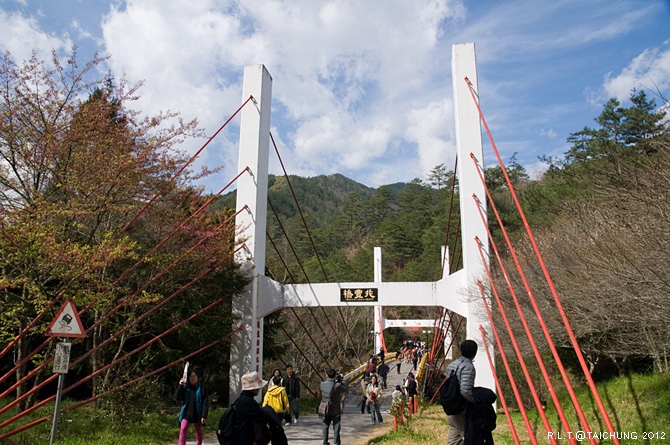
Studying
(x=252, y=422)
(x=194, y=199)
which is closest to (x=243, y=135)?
(x=194, y=199)

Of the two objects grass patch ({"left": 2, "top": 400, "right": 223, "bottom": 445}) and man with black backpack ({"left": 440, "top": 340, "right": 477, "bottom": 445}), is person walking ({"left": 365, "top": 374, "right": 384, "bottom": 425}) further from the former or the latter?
man with black backpack ({"left": 440, "top": 340, "right": 477, "bottom": 445})

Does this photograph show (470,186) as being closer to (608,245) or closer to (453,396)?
(608,245)

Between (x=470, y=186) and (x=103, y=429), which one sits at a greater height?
(x=470, y=186)

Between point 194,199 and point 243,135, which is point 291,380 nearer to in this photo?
point 194,199

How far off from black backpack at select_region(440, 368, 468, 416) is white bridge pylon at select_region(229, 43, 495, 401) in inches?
134

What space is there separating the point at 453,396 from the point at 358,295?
5.68m

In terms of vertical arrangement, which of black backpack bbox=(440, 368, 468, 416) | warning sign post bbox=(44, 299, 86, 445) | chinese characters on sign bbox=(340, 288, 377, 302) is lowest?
black backpack bbox=(440, 368, 468, 416)

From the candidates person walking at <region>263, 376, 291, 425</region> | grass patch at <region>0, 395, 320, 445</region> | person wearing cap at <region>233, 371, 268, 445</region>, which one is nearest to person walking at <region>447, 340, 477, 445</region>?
person wearing cap at <region>233, 371, 268, 445</region>

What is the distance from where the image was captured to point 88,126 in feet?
20.2

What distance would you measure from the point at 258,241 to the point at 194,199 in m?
1.48

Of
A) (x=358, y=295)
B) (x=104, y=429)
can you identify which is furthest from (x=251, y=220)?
(x=104, y=429)

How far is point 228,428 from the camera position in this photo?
3033 mm

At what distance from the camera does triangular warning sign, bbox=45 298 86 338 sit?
13.9 feet

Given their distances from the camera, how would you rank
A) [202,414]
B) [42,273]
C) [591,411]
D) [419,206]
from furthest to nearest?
[419,206] < [591,411] < [42,273] < [202,414]
